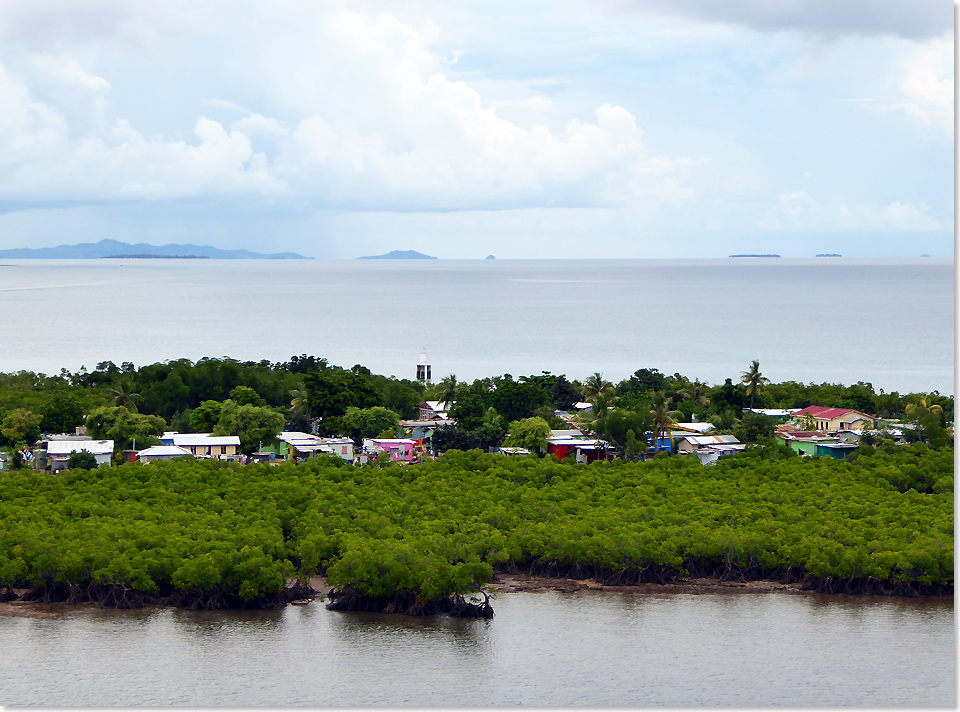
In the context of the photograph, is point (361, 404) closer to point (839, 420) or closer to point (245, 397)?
point (245, 397)

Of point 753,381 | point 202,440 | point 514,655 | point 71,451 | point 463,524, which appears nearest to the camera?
point 514,655

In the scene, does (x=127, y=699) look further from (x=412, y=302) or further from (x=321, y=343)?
(x=412, y=302)

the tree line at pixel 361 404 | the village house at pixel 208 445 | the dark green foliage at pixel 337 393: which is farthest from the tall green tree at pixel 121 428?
the dark green foliage at pixel 337 393

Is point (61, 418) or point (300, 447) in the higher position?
point (61, 418)

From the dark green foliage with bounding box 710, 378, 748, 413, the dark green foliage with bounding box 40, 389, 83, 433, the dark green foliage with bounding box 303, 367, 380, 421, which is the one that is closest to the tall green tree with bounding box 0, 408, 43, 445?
the dark green foliage with bounding box 40, 389, 83, 433

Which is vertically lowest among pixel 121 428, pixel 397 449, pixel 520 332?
pixel 397 449

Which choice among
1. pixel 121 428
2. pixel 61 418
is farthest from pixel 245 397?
pixel 61 418

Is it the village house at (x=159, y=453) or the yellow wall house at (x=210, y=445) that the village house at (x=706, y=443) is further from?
the village house at (x=159, y=453)
